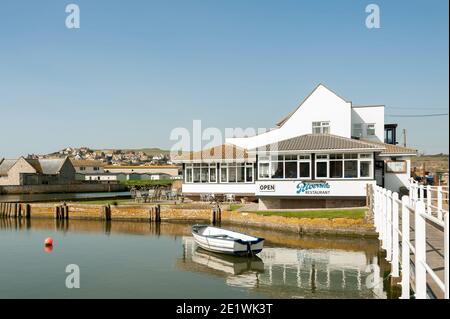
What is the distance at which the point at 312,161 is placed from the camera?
113 feet

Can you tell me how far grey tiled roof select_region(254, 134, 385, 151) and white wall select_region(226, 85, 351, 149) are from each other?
3.52 m

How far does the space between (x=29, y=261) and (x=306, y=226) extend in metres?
17.1

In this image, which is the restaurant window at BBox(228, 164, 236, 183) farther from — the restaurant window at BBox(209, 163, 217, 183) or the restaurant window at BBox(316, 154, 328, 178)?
the restaurant window at BBox(316, 154, 328, 178)

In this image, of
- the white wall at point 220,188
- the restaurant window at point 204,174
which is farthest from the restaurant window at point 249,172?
the restaurant window at point 204,174

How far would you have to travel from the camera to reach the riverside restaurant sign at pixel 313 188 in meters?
33.3

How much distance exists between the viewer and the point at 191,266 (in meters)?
22.4

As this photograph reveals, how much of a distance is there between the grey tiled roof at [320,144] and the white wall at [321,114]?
3.52m

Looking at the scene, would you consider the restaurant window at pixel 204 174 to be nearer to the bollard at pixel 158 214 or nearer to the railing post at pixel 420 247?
the bollard at pixel 158 214

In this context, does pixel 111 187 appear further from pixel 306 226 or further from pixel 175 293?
pixel 175 293

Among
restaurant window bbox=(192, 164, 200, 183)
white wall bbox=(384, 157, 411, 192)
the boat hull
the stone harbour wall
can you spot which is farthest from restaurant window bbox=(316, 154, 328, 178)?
restaurant window bbox=(192, 164, 200, 183)

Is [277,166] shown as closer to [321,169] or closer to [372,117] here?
[321,169]

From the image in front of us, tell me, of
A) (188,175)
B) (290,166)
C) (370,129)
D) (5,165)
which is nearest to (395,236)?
(290,166)

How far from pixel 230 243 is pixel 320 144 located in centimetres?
1531

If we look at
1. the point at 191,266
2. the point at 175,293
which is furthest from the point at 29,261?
the point at 175,293
